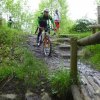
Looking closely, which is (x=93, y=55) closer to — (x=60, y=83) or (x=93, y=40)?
(x=60, y=83)

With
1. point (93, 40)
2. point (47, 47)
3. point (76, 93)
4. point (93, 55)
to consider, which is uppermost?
point (93, 40)

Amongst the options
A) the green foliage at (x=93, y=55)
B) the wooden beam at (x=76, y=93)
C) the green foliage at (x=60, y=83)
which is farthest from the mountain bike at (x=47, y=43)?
the wooden beam at (x=76, y=93)

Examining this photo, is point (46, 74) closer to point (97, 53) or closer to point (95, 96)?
point (95, 96)

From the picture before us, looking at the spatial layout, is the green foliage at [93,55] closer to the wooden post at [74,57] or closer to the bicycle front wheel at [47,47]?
the bicycle front wheel at [47,47]

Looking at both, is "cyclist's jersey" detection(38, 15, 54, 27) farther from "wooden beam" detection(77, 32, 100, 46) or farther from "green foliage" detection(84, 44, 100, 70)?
"wooden beam" detection(77, 32, 100, 46)

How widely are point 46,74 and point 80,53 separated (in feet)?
15.5

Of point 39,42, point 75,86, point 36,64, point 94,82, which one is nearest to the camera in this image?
point 75,86

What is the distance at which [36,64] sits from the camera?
718cm

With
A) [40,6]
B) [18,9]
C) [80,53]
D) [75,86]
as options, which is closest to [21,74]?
[75,86]

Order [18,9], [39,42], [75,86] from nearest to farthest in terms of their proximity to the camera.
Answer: [75,86]
[39,42]
[18,9]

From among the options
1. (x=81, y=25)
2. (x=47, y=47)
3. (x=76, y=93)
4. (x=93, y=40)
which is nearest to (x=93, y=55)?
(x=47, y=47)

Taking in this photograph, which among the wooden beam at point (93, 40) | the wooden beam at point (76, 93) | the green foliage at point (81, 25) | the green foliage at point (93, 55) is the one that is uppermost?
the green foliage at point (81, 25)

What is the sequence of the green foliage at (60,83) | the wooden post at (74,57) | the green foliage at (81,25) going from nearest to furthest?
1. the green foliage at (60,83)
2. the wooden post at (74,57)
3. the green foliage at (81,25)

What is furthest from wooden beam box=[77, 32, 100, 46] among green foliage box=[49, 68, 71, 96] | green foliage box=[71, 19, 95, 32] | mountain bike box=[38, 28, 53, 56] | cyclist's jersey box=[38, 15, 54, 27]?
green foliage box=[71, 19, 95, 32]
